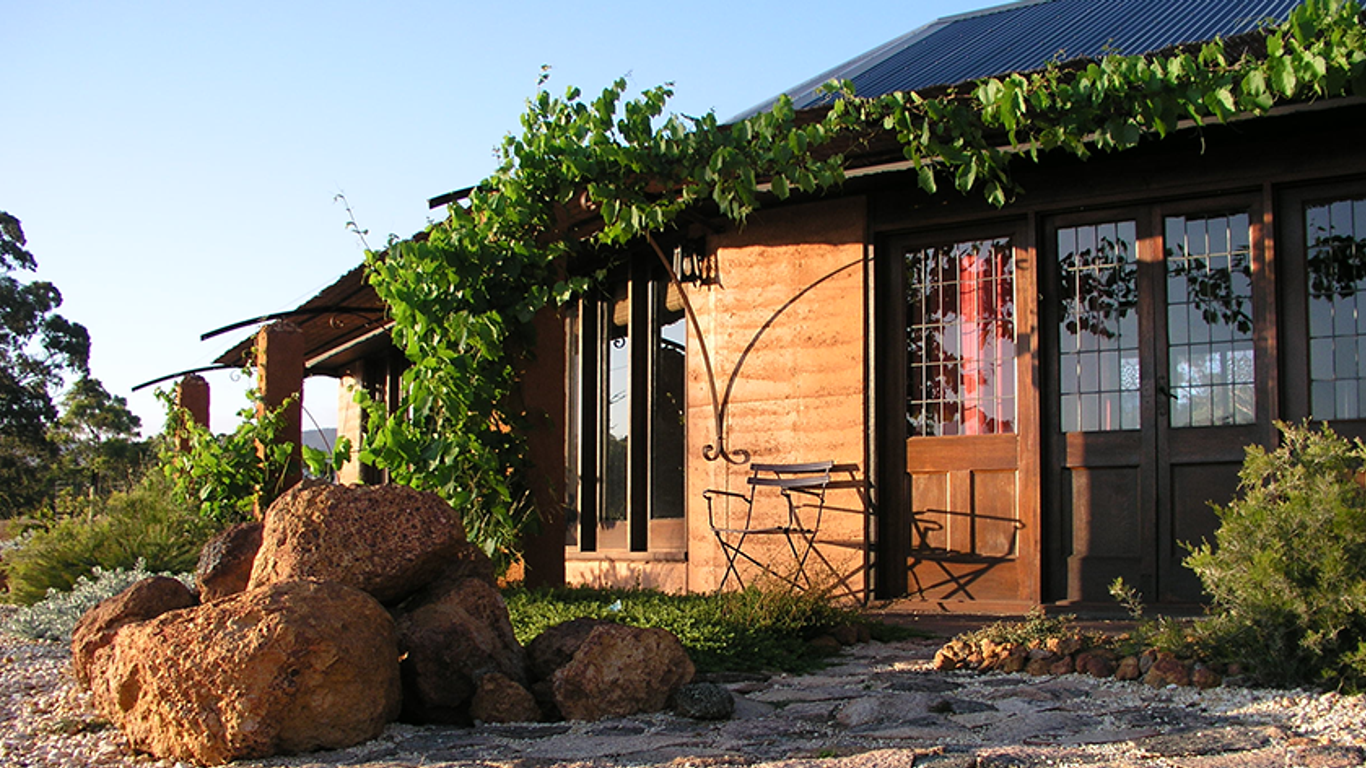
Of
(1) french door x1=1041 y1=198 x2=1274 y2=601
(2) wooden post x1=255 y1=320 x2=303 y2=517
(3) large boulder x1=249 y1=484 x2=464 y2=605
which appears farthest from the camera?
(2) wooden post x1=255 y1=320 x2=303 y2=517

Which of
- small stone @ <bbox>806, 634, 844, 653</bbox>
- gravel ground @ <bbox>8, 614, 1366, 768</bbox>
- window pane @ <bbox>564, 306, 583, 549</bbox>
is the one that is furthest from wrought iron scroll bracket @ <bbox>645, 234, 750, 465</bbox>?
gravel ground @ <bbox>8, 614, 1366, 768</bbox>

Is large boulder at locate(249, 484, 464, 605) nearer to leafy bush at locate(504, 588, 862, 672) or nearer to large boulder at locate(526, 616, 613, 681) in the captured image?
large boulder at locate(526, 616, 613, 681)

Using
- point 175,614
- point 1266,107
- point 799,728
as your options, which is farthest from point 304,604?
point 1266,107

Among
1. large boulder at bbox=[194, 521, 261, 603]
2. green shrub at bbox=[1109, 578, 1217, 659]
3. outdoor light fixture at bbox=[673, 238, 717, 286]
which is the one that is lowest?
green shrub at bbox=[1109, 578, 1217, 659]

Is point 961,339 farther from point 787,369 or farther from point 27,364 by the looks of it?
point 27,364

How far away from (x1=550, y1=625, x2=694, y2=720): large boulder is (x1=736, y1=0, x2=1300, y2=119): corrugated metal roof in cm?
364

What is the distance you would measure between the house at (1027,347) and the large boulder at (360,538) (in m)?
2.54

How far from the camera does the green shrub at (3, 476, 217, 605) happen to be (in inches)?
306

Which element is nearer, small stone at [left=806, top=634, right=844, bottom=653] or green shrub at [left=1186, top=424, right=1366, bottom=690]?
green shrub at [left=1186, top=424, right=1366, bottom=690]

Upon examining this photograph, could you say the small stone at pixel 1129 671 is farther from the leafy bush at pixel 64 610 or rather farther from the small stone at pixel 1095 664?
the leafy bush at pixel 64 610

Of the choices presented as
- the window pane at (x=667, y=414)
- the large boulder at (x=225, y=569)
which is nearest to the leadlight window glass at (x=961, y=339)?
the window pane at (x=667, y=414)

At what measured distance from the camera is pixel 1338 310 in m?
6.52

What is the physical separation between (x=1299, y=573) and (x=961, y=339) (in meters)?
3.57

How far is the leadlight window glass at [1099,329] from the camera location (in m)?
7.00
